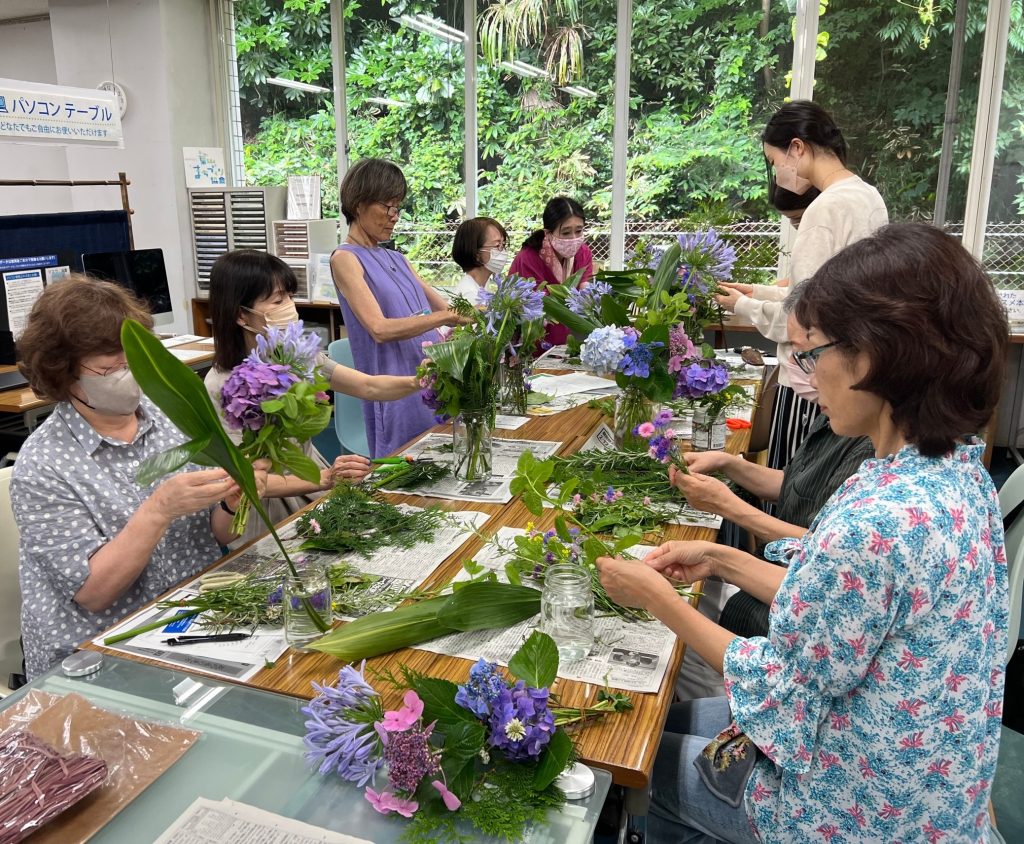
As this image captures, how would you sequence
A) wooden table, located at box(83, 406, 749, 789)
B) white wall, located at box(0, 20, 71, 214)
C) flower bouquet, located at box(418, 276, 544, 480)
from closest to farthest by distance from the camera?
wooden table, located at box(83, 406, 749, 789) → flower bouquet, located at box(418, 276, 544, 480) → white wall, located at box(0, 20, 71, 214)

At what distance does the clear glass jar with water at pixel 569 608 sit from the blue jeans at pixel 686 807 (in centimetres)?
26

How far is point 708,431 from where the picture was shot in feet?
7.59

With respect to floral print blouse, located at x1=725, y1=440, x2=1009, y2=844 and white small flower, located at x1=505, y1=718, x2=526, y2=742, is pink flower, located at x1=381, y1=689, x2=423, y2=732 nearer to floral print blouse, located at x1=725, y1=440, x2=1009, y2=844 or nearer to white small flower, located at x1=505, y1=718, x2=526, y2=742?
white small flower, located at x1=505, y1=718, x2=526, y2=742

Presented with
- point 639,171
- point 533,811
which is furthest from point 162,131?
point 533,811

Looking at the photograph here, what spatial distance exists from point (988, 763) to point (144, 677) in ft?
3.95

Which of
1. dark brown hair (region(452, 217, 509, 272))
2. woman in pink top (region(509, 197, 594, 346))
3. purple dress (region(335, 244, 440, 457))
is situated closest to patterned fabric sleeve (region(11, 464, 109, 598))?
purple dress (region(335, 244, 440, 457))

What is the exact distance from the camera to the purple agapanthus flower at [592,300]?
2380 mm

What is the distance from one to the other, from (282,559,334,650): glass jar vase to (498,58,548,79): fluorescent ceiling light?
17.2 feet

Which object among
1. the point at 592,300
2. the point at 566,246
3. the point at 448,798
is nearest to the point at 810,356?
the point at 448,798

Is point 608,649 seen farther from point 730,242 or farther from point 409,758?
point 730,242

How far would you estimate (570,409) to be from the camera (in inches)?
111

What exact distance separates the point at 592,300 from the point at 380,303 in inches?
36.1

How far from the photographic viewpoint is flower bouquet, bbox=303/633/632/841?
0.94 meters

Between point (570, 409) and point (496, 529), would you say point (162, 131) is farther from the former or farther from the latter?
point (496, 529)
